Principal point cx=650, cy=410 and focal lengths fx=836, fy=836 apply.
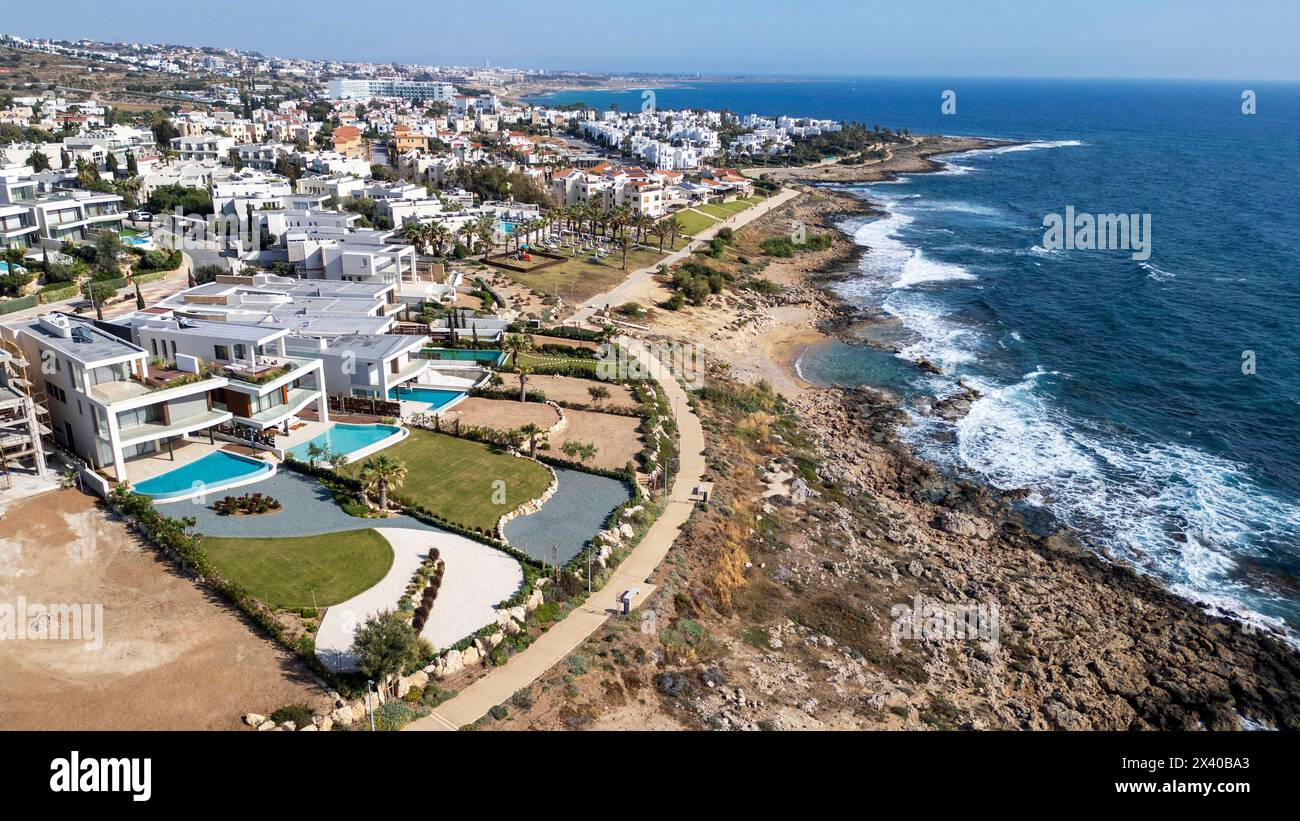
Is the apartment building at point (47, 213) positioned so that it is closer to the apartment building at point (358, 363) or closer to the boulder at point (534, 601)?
the apartment building at point (358, 363)

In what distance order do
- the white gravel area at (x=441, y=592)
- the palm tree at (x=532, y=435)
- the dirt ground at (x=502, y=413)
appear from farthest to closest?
1. the dirt ground at (x=502, y=413)
2. the palm tree at (x=532, y=435)
3. the white gravel area at (x=441, y=592)

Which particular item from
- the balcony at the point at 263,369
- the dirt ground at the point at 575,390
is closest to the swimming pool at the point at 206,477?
the balcony at the point at 263,369

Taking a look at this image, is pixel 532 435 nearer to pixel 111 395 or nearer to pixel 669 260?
pixel 111 395

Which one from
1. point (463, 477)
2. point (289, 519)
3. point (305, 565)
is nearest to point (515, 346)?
point (463, 477)

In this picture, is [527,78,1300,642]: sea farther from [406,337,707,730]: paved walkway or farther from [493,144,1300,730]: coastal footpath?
[406,337,707,730]: paved walkway
